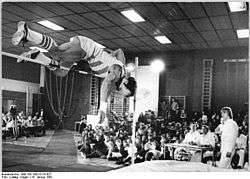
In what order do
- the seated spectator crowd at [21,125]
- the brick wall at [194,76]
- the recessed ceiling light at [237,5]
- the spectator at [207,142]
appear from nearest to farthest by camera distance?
the recessed ceiling light at [237,5]
the spectator at [207,142]
the seated spectator crowd at [21,125]
the brick wall at [194,76]


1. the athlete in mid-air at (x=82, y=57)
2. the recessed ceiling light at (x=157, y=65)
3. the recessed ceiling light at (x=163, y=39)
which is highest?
the recessed ceiling light at (x=163, y=39)

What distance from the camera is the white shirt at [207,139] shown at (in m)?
2.87

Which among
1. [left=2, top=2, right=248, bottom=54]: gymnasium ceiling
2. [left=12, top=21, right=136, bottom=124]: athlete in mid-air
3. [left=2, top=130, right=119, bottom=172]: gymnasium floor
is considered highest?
[left=2, top=2, right=248, bottom=54]: gymnasium ceiling

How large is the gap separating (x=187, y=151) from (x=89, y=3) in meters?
1.89

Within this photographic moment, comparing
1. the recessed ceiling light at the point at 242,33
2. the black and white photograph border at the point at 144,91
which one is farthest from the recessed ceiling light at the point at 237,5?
the recessed ceiling light at the point at 242,33

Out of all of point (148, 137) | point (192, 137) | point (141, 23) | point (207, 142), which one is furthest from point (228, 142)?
point (141, 23)

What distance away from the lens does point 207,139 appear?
291 centimetres

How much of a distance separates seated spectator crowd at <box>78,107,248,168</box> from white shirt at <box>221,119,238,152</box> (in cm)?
25

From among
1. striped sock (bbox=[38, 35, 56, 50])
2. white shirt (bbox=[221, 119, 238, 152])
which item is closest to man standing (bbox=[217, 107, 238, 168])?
white shirt (bbox=[221, 119, 238, 152])

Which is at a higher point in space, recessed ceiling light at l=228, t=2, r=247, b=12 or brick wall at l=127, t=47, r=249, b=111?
recessed ceiling light at l=228, t=2, r=247, b=12

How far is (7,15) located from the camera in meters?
3.37

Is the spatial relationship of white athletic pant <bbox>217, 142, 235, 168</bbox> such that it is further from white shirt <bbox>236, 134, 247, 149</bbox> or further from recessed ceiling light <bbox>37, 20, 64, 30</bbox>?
recessed ceiling light <bbox>37, 20, 64, 30</bbox>

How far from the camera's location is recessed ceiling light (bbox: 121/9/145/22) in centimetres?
302

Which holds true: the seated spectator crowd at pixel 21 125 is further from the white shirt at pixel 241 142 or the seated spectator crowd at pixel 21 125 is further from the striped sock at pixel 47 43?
the white shirt at pixel 241 142
